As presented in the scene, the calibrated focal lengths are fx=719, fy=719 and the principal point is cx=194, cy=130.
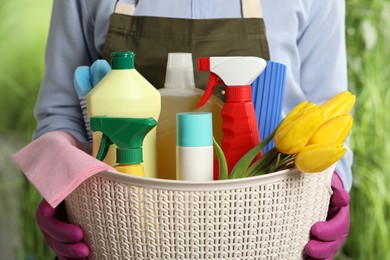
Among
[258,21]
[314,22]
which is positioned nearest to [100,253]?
[258,21]

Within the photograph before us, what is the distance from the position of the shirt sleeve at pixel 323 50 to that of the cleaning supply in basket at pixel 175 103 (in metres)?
0.30

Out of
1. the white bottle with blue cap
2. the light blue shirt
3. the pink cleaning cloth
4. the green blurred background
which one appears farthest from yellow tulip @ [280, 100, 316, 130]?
Answer: the green blurred background

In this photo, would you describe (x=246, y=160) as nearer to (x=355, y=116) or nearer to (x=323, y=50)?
(x=323, y=50)

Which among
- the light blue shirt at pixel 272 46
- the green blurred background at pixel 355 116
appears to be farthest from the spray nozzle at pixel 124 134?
the green blurred background at pixel 355 116

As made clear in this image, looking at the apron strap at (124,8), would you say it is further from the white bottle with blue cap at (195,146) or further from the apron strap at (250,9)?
the white bottle with blue cap at (195,146)

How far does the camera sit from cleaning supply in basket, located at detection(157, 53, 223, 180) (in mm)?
1022

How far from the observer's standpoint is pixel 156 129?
103cm

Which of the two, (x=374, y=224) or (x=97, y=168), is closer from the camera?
(x=97, y=168)

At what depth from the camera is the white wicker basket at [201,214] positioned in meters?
0.84

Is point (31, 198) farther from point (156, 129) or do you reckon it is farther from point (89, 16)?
point (156, 129)

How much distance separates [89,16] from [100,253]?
0.51 metres

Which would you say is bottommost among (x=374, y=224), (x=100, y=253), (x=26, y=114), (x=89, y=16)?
(x=374, y=224)

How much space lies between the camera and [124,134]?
0.90 m

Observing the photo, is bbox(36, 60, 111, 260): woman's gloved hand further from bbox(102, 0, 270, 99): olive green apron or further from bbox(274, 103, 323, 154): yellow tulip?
bbox(274, 103, 323, 154): yellow tulip
